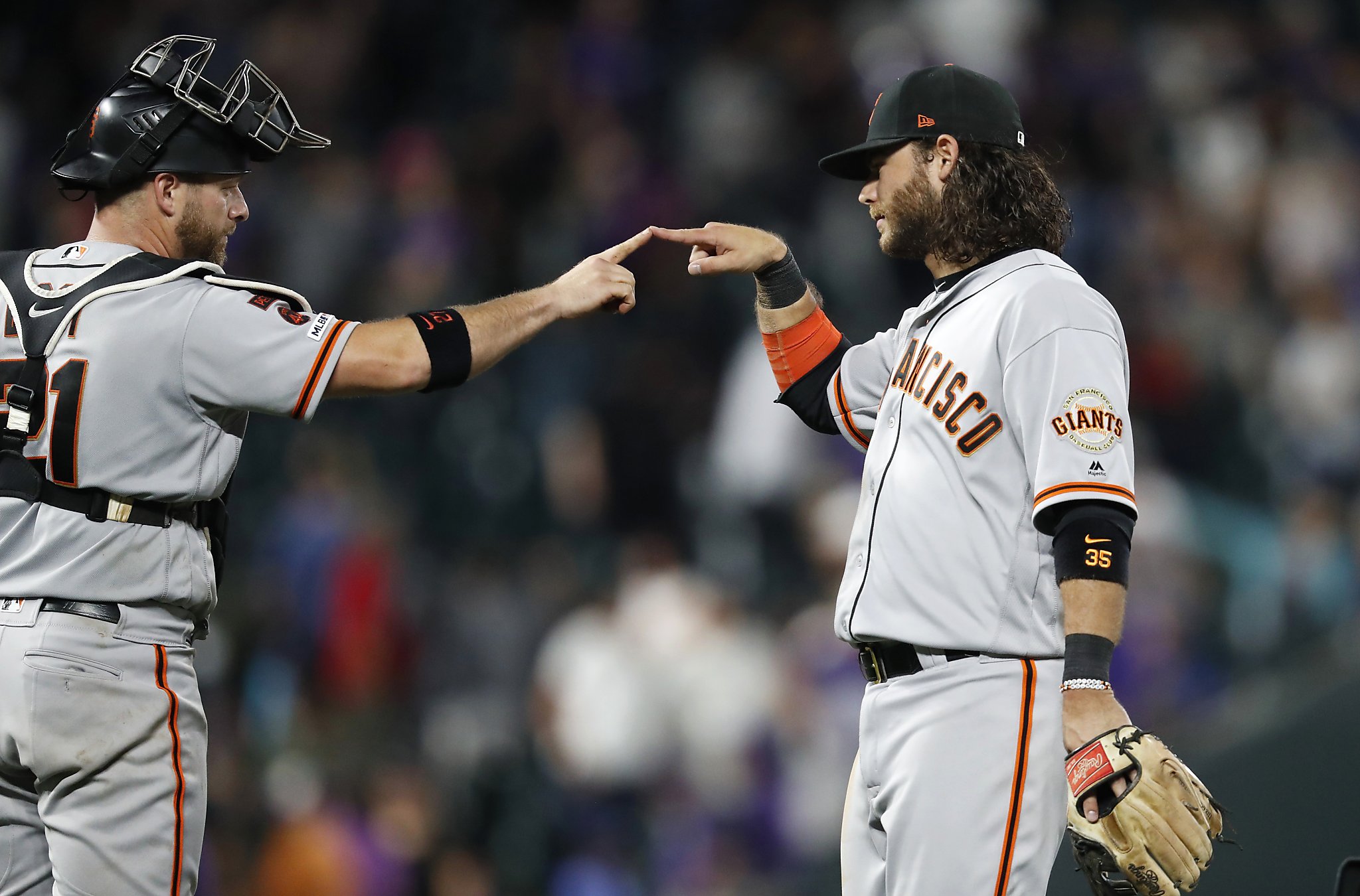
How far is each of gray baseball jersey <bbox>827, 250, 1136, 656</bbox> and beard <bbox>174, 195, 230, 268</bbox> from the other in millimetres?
1542

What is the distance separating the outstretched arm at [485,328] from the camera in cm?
310

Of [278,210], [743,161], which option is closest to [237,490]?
[278,210]

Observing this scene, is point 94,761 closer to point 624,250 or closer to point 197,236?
point 197,236

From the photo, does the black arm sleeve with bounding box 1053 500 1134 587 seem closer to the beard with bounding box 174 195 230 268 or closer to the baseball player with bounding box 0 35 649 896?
the baseball player with bounding box 0 35 649 896

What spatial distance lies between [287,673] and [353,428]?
1511 mm

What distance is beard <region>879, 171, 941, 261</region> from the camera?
3299mm

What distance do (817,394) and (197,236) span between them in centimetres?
149

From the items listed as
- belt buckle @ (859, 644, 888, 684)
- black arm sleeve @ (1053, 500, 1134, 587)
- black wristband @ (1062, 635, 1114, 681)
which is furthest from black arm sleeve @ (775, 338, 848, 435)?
black wristband @ (1062, 635, 1114, 681)

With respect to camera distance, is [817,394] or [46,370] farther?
[817,394]

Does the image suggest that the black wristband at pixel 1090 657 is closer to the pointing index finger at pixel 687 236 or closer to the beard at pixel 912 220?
the beard at pixel 912 220

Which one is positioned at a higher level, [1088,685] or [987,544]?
[987,544]

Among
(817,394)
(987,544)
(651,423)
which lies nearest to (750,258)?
(817,394)

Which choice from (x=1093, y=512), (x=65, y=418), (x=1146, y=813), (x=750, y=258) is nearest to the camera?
(x=1146, y=813)

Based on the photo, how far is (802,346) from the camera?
377 centimetres
